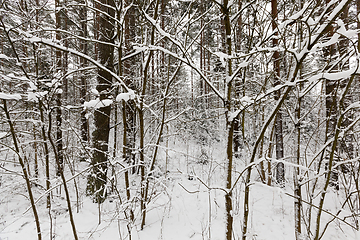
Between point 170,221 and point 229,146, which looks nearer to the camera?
point 229,146

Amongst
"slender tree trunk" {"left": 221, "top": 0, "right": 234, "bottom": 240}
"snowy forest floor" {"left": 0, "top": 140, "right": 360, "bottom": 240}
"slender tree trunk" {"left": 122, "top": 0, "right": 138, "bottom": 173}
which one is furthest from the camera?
"slender tree trunk" {"left": 122, "top": 0, "right": 138, "bottom": 173}

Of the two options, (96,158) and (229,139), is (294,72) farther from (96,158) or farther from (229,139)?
(96,158)

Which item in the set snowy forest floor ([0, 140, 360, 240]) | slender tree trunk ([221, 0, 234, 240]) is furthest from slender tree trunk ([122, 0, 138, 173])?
slender tree trunk ([221, 0, 234, 240])

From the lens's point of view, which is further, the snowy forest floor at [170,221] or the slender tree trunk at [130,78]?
the slender tree trunk at [130,78]

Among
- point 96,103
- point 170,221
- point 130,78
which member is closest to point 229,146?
point 96,103

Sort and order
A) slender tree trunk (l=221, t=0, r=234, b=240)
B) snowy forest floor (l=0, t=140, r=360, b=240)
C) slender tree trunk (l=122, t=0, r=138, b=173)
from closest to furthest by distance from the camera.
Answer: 1. slender tree trunk (l=221, t=0, r=234, b=240)
2. snowy forest floor (l=0, t=140, r=360, b=240)
3. slender tree trunk (l=122, t=0, r=138, b=173)

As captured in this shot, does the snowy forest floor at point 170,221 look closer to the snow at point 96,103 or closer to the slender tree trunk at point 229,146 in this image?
the slender tree trunk at point 229,146

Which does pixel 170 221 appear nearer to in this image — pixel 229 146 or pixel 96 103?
pixel 229 146

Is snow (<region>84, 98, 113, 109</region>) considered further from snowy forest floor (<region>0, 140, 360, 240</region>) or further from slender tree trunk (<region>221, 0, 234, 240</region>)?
snowy forest floor (<region>0, 140, 360, 240</region>)

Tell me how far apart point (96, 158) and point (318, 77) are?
4.45 m

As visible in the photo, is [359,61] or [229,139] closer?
[359,61]

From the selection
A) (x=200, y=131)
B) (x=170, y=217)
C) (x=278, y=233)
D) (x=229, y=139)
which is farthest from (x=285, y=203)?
(x=200, y=131)

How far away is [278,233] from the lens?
3289 millimetres

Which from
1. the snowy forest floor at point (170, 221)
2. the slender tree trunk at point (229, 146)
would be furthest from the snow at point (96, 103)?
the snowy forest floor at point (170, 221)
